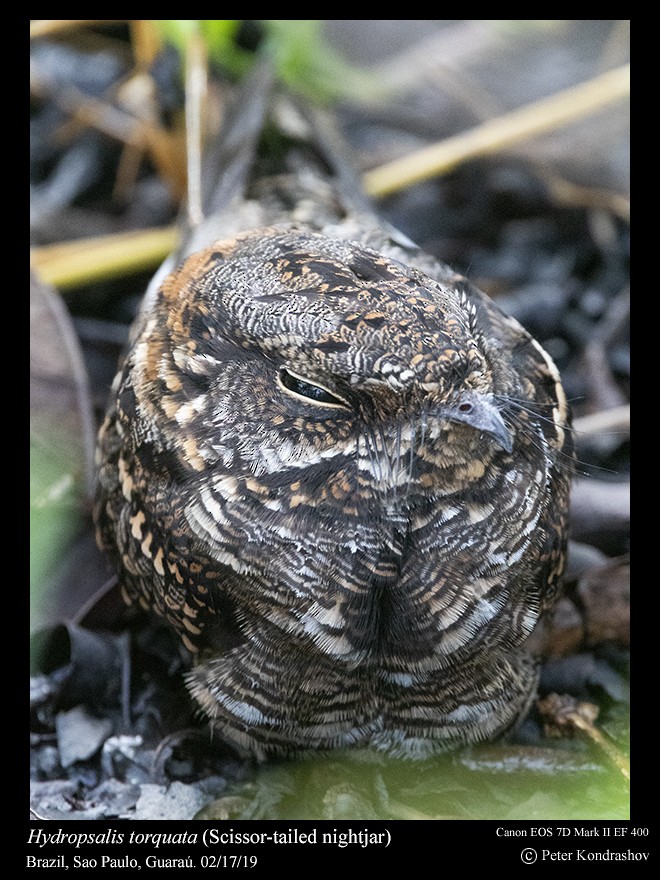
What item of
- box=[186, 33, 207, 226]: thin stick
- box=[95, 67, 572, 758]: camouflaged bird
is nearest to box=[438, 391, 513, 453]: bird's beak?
box=[95, 67, 572, 758]: camouflaged bird

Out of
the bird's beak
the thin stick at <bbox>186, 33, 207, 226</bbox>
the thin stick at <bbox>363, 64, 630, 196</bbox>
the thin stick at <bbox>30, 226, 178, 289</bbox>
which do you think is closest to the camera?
the bird's beak

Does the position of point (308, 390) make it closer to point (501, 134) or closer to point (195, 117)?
point (195, 117)

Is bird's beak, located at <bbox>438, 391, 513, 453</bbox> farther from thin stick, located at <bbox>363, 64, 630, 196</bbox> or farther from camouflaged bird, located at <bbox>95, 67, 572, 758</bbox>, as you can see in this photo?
thin stick, located at <bbox>363, 64, 630, 196</bbox>

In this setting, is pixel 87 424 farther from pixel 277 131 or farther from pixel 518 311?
pixel 518 311

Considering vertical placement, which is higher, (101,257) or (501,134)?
(501,134)

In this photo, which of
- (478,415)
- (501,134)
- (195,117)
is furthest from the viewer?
(501,134)

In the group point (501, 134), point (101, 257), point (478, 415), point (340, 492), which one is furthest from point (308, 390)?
point (501, 134)

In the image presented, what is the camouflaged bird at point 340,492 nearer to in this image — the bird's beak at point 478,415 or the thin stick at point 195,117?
the bird's beak at point 478,415
